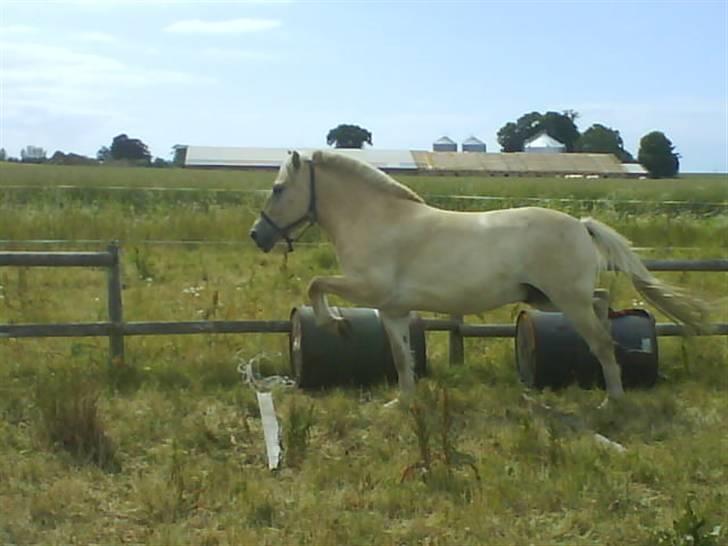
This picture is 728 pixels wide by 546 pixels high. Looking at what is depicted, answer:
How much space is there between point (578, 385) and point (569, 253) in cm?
129

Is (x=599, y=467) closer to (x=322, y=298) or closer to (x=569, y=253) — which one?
(x=569, y=253)

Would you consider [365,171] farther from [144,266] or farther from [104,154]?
[104,154]

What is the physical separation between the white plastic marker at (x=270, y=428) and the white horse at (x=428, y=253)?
28.9 inches

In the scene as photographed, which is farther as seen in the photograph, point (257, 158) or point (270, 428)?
point (257, 158)

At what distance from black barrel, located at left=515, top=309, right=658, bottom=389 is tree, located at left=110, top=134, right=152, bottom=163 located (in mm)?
75066

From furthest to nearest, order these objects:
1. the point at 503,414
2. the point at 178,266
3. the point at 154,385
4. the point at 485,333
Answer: the point at 178,266
the point at 485,333
the point at 154,385
the point at 503,414

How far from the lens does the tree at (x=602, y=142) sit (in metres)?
80.2

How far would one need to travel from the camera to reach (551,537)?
467 centimetres

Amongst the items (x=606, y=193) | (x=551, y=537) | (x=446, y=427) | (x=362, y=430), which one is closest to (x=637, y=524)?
(x=551, y=537)

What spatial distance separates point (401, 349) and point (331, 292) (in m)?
0.70

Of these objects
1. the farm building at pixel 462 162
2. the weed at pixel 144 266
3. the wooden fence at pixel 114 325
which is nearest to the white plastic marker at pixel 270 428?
the wooden fence at pixel 114 325

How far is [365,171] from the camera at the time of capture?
758cm

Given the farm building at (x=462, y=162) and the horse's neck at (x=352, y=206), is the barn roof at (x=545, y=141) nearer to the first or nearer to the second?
the farm building at (x=462, y=162)

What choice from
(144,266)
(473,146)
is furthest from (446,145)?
(144,266)
